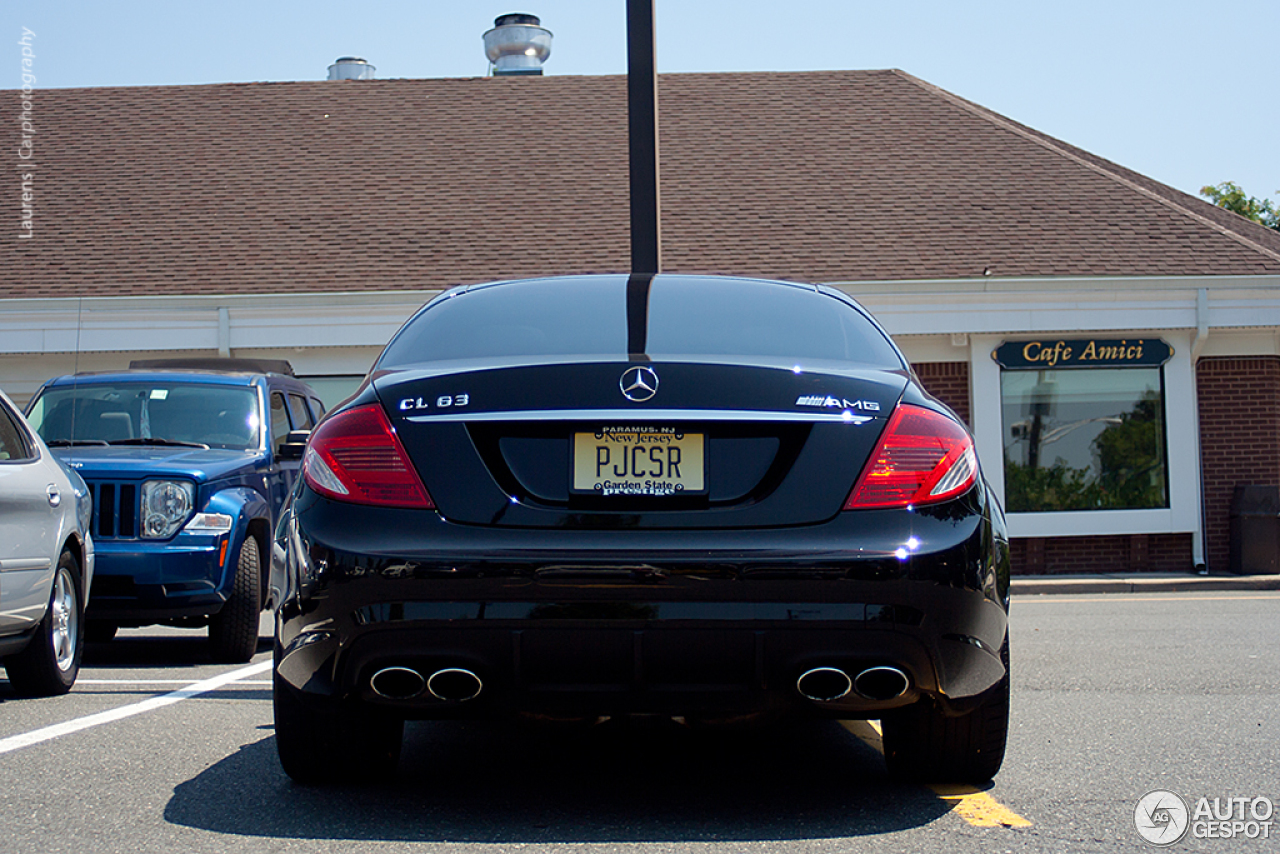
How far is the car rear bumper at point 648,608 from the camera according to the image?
3.30 meters

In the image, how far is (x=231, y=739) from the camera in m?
4.99

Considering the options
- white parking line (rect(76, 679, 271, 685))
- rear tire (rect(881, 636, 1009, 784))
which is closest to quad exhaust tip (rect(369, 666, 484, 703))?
rear tire (rect(881, 636, 1009, 784))

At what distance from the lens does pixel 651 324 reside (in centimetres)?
405

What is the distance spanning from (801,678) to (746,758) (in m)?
1.39

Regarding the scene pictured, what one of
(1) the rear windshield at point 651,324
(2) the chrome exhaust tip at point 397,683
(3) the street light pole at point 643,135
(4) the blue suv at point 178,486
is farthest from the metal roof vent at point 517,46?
(2) the chrome exhaust tip at point 397,683

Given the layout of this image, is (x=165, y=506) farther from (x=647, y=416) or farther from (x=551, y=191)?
(x=551, y=191)

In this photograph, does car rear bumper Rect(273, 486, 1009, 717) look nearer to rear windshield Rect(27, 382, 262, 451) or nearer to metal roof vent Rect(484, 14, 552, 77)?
rear windshield Rect(27, 382, 262, 451)

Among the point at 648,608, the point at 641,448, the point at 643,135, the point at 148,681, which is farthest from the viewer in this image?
the point at 643,135

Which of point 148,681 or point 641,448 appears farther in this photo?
point 148,681

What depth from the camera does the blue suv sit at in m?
7.58

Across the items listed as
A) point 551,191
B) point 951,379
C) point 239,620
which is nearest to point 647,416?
point 239,620

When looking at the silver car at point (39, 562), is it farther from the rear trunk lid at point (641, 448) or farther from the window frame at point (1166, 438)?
the window frame at point (1166, 438)

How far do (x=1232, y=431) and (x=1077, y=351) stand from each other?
93.7 inches

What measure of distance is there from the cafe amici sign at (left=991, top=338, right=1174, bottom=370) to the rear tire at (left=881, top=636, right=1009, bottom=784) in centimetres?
1432
